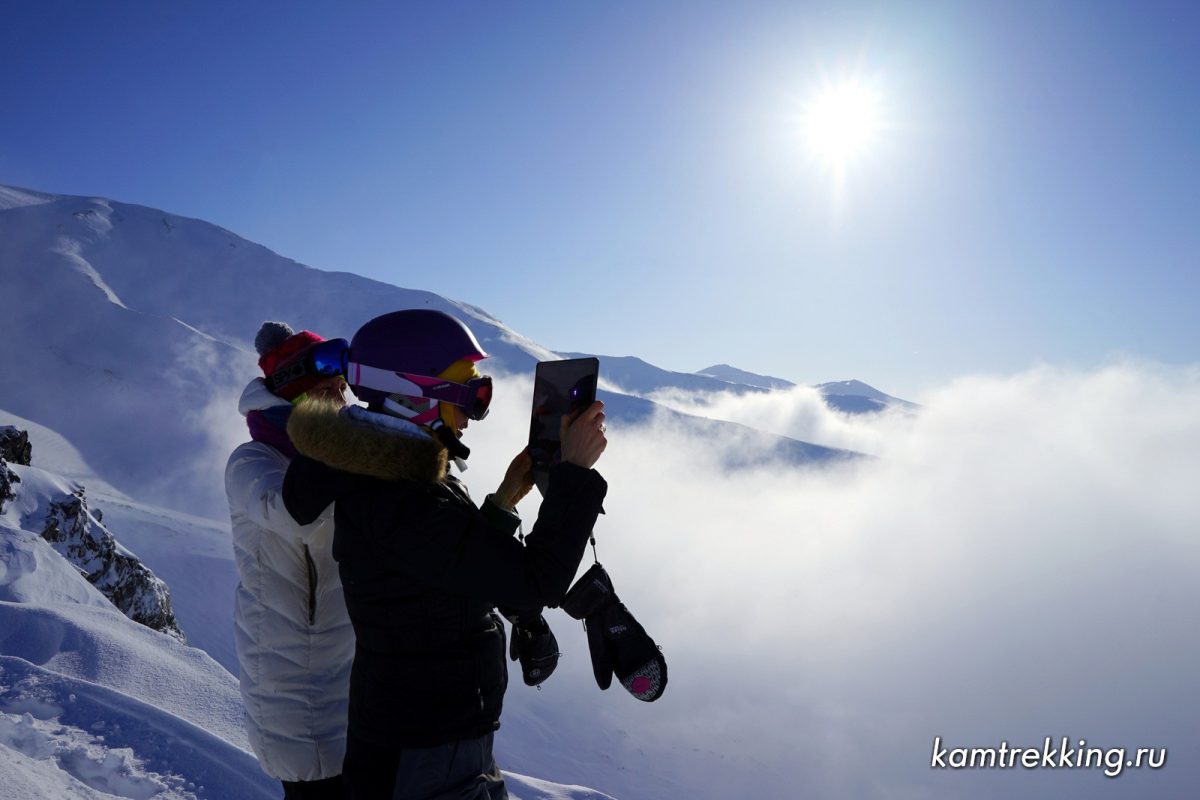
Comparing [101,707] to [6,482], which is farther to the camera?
[6,482]

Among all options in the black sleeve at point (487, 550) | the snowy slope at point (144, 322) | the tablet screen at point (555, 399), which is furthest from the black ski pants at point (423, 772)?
the snowy slope at point (144, 322)

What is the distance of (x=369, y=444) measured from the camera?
1.83 m

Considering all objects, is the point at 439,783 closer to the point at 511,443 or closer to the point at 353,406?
the point at 353,406

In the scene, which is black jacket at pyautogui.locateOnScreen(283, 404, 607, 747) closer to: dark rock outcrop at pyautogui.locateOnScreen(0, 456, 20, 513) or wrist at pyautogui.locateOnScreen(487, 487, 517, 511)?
wrist at pyautogui.locateOnScreen(487, 487, 517, 511)

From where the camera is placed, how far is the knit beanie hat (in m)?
2.67

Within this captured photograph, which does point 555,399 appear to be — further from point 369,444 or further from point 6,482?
point 6,482

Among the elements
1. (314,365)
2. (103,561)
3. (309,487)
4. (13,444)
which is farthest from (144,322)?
(309,487)

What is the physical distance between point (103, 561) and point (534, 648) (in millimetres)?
17662

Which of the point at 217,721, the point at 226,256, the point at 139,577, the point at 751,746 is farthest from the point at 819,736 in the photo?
the point at 226,256

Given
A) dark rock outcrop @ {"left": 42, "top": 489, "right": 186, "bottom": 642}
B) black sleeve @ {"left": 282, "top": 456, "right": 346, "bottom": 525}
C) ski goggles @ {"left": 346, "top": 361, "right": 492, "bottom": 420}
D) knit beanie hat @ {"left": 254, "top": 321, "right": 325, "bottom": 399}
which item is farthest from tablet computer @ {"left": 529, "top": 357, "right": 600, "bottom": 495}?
dark rock outcrop @ {"left": 42, "top": 489, "right": 186, "bottom": 642}

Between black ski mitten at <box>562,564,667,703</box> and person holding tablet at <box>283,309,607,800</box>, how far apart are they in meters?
0.26

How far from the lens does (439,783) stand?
181 centimetres

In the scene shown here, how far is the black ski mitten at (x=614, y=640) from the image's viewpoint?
6.53 feet

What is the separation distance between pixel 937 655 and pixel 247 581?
159781 millimetres
